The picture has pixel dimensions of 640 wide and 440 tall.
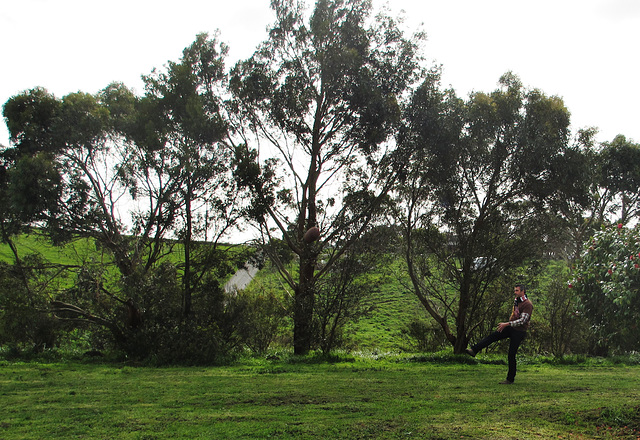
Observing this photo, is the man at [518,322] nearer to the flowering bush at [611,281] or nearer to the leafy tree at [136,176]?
the flowering bush at [611,281]

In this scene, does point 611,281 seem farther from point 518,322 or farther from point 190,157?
point 190,157

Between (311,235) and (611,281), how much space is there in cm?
906

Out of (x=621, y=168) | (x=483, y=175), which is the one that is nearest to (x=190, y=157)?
(x=483, y=175)

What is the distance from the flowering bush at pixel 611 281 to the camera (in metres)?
6.46

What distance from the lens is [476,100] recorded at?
50.2 feet

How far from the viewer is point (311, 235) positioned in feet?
48.8

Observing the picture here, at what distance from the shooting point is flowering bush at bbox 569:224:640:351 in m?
6.46

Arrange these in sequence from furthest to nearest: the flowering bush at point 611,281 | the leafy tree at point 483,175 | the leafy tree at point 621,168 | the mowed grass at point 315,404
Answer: the leafy tree at point 621,168
the leafy tree at point 483,175
the flowering bush at point 611,281
the mowed grass at point 315,404

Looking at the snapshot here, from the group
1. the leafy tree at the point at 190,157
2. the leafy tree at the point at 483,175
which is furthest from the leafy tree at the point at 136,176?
the leafy tree at the point at 483,175

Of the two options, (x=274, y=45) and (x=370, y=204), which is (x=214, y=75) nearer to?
(x=274, y=45)

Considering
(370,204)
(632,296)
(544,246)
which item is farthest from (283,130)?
(632,296)

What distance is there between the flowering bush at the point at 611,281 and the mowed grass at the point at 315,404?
3.92ft

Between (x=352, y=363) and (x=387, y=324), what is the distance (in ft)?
63.6

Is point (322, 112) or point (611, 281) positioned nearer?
point (611, 281)
